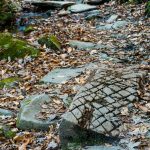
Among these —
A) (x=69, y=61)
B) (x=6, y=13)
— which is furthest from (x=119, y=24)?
(x=6, y=13)

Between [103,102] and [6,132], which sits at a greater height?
[103,102]

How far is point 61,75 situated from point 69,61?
0.98 meters

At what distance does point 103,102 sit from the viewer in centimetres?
598

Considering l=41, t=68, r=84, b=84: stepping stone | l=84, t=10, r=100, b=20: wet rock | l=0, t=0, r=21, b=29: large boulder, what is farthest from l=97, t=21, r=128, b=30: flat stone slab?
l=41, t=68, r=84, b=84: stepping stone

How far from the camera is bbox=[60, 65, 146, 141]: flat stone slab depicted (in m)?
5.41

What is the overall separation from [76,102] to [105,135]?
74 centimetres

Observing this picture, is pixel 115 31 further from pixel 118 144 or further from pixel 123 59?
pixel 118 144

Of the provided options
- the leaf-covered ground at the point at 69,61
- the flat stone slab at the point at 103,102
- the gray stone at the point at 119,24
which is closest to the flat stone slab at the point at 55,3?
the leaf-covered ground at the point at 69,61

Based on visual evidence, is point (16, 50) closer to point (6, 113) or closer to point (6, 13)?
point (6, 113)

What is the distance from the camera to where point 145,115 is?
19.2 feet

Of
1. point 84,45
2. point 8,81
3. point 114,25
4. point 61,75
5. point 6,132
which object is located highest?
point 114,25

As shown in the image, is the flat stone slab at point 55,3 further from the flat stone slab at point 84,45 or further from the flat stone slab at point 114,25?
the flat stone slab at point 84,45

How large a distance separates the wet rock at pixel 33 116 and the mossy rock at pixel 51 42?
3171mm

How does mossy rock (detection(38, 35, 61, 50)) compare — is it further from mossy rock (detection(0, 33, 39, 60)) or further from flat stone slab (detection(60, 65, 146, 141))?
flat stone slab (detection(60, 65, 146, 141))
